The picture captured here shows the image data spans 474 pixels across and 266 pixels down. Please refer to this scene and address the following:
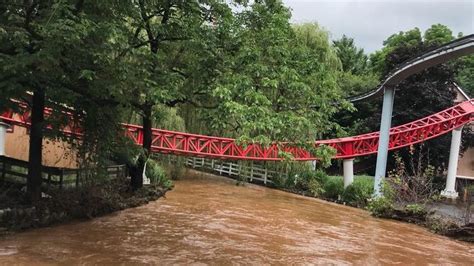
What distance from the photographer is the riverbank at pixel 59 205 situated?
10109 millimetres

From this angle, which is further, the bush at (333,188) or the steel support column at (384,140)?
the bush at (333,188)

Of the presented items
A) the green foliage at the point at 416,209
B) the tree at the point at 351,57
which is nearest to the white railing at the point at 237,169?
the green foliage at the point at 416,209

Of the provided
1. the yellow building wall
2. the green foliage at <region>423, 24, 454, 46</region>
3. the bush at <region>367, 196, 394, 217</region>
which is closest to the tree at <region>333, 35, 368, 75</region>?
the green foliage at <region>423, 24, 454, 46</region>

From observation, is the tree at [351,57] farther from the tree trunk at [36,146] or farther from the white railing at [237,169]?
the tree trunk at [36,146]

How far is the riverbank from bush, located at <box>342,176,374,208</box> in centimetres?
1042

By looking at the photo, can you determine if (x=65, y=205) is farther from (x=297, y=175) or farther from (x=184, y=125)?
(x=297, y=175)

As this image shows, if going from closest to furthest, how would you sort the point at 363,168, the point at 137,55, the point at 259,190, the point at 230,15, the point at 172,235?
the point at 137,55, the point at 230,15, the point at 172,235, the point at 259,190, the point at 363,168

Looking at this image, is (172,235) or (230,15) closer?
(230,15)

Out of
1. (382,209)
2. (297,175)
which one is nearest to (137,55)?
(382,209)

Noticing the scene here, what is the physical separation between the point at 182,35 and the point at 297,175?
14.6 metres

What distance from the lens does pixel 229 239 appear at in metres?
11.5

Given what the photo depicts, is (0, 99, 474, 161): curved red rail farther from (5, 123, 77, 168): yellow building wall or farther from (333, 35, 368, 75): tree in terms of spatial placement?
(333, 35, 368, 75): tree

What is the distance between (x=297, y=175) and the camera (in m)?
25.0

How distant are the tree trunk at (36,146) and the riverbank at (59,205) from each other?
0.89 ft
